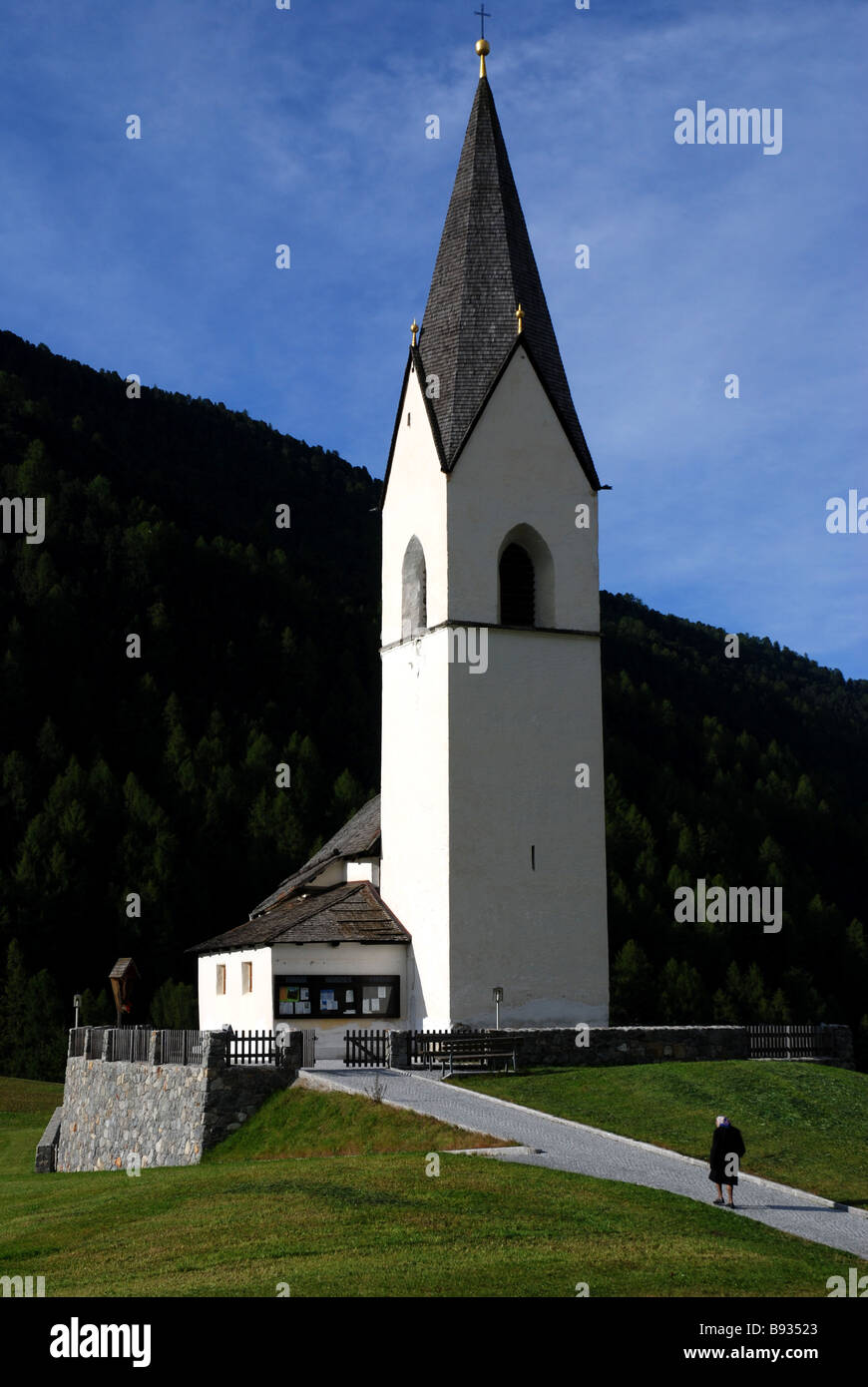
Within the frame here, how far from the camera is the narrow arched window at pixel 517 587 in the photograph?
1524 inches

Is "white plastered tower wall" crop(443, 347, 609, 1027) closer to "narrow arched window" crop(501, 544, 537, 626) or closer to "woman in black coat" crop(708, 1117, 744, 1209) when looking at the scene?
"narrow arched window" crop(501, 544, 537, 626)

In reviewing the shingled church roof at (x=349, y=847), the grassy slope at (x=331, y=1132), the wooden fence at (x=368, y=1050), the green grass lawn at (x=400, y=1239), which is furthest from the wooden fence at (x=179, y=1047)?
the shingled church roof at (x=349, y=847)

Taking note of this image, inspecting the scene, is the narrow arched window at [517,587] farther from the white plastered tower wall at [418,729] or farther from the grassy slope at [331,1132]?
the grassy slope at [331,1132]

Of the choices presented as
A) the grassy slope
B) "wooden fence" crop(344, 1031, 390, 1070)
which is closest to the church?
"wooden fence" crop(344, 1031, 390, 1070)

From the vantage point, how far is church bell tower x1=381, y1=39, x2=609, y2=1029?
119ft

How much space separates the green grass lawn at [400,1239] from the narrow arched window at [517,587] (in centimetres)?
1905

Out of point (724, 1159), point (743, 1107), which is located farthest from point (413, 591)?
point (724, 1159)

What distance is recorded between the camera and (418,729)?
126ft


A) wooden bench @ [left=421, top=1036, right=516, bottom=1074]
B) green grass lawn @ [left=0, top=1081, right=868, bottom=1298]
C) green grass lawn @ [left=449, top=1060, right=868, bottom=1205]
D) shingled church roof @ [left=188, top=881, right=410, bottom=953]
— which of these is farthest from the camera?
shingled church roof @ [left=188, top=881, right=410, bottom=953]

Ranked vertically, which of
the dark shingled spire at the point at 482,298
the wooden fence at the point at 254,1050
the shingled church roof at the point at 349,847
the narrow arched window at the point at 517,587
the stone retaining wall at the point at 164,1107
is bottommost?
the stone retaining wall at the point at 164,1107

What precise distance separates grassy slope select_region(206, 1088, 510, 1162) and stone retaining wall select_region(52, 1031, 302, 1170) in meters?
0.40

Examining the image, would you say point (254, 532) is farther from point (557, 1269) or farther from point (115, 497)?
point (557, 1269)

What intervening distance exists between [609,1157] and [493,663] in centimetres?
1711
